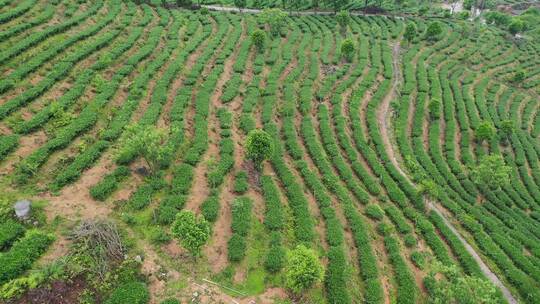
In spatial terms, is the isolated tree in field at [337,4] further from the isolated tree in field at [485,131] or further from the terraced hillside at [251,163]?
the isolated tree in field at [485,131]

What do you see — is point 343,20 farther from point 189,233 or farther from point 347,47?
point 189,233

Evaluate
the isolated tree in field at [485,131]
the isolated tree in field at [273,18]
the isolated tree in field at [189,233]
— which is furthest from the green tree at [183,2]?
the isolated tree in field at [189,233]

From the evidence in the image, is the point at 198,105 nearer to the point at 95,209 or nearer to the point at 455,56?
the point at 95,209

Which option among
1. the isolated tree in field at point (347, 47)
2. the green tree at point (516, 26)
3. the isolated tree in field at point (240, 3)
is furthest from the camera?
the green tree at point (516, 26)

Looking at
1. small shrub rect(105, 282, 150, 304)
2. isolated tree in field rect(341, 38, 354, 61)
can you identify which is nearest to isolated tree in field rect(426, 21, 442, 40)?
isolated tree in field rect(341, 38, 354, 61)

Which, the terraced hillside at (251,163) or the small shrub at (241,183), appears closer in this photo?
the terraced hillside at (251,163)

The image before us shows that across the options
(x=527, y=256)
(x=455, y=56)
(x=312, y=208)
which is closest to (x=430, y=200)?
(x=527, y=256)

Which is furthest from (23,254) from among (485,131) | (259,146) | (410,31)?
(410,31)
